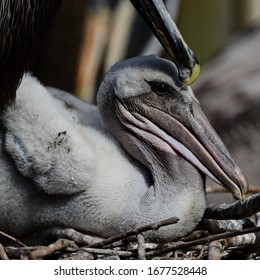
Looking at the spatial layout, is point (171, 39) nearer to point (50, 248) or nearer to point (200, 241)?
point (200, 241)

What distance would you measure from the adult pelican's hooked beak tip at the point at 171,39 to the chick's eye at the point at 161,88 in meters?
0.08

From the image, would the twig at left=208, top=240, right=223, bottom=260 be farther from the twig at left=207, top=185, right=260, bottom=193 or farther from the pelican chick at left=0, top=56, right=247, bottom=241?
the twig at left=207, top=185, right=260, bottom=193

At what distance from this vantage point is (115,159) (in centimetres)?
437

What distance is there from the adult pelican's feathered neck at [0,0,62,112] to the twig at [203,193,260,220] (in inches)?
32.0

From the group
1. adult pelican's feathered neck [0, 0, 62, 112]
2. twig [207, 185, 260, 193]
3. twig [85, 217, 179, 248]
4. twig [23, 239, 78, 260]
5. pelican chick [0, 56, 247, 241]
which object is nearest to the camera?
twig [23, 239, 78, 260]

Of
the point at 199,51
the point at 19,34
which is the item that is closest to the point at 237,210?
the point at 19,34

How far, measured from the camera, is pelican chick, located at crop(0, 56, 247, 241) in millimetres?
4199

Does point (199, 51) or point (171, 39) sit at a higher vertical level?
point (171, 39)

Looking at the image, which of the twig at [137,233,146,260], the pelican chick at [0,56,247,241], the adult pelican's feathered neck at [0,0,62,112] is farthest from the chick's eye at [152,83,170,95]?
the twig at [137,233,146,260]

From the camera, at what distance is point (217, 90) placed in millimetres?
6602

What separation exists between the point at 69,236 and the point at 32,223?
5.6 inches

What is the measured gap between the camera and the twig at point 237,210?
425 cm

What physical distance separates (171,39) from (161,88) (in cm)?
17

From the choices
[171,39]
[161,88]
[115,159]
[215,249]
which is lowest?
[215,249]
